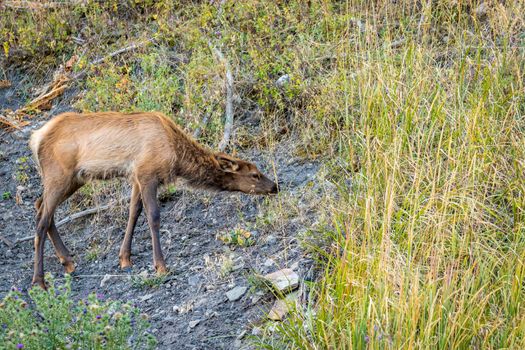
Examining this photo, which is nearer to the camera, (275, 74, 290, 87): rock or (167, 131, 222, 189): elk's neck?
(167, 131, 222, 189): elk's neck

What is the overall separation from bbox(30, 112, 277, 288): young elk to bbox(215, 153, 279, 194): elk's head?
1.53ft

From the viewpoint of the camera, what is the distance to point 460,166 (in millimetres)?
6270

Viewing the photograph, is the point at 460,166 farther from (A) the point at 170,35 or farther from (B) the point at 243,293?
(A) the point at 170,35

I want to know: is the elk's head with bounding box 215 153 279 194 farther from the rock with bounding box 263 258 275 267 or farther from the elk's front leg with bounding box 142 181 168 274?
the rock with bounding box 263 258 275 267

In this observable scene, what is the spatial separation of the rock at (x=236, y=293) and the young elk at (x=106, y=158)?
1496 mm

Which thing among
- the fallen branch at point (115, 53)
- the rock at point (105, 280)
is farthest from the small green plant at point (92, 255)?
the fallen branch at point (115, 53)

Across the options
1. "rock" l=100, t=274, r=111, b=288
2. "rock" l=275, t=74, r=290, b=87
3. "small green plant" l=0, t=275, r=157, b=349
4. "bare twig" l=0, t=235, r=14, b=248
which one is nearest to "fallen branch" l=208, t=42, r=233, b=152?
"rock" l=275, t=74, r=290, b=87

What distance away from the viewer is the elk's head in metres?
8.67

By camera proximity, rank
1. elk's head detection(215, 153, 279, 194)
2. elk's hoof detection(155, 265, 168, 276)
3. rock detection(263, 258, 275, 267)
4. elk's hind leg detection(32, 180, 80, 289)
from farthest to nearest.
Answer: elk's head detection(215, 153, 279, 194), elk's hind leg detection(32, 180, 80, 289), elk's hoof detection(155, 265, 168, 276), rock detection(263, 258, 275, 267)

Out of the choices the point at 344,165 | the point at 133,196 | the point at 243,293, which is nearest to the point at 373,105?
the point at 344,165

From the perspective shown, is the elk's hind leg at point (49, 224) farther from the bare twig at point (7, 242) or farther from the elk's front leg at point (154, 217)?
A: the elk's front leg at point (154, 217)

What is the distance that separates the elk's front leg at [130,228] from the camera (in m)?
8.18

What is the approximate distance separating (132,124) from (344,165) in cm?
230

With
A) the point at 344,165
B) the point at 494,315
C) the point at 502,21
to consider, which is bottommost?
the point at 344,165
